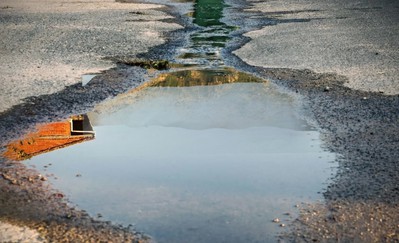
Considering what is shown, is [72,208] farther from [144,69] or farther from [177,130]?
[144,69]

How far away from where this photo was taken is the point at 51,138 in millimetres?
4469

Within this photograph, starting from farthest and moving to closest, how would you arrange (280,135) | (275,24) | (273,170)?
(275,24)
(280,135)
(273,170)

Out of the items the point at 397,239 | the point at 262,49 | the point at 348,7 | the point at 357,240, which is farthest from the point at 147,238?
the point at 348,7

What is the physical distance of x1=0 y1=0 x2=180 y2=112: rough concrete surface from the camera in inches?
252

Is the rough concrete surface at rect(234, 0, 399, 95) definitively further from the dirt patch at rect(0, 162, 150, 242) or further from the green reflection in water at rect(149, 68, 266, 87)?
the dirt patch at rect(0, 162, 150, 242)

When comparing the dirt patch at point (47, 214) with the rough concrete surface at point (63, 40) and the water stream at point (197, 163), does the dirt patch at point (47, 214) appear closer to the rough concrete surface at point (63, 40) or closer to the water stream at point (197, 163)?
the water stream at point (197, 163)

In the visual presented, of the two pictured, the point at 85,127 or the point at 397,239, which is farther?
the point at 85,127

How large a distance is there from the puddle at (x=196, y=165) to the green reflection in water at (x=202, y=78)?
1.70ft

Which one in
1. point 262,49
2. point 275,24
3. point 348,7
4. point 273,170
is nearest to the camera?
point 273,170

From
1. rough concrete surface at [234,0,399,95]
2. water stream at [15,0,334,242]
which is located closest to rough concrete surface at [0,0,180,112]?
water stream at [15,0,334,242]

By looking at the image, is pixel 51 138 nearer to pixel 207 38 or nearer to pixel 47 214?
pixel 47 214

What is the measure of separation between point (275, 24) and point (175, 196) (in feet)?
28.7

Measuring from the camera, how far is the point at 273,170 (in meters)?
3.80

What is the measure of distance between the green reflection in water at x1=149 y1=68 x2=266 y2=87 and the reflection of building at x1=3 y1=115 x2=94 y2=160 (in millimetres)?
1596
